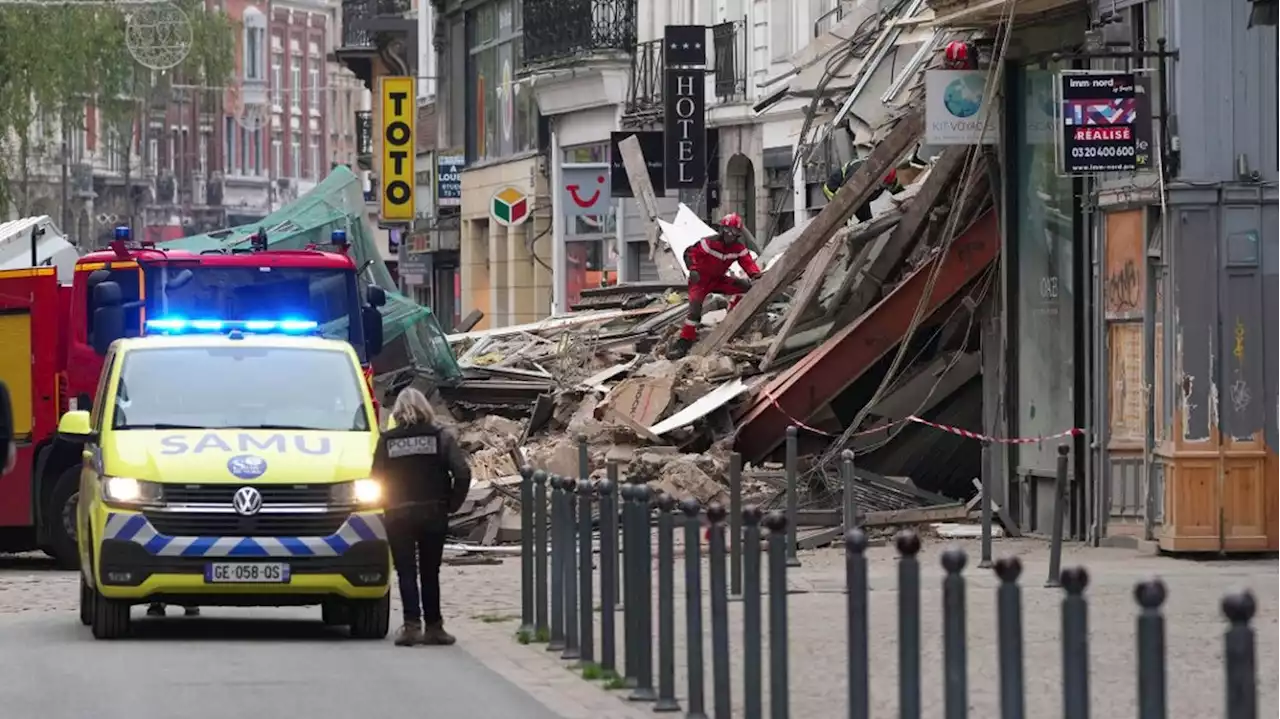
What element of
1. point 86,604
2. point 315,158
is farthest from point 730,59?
point 315,158

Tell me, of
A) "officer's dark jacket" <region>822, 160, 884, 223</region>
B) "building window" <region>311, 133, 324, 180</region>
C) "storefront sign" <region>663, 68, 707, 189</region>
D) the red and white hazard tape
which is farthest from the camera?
"building window" <region>311, 133, 324, 180</region>

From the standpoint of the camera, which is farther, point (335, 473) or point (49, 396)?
point (49, 396)

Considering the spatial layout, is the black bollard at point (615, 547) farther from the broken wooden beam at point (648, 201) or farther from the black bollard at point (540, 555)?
the broken wooden beam at point (648, 201)

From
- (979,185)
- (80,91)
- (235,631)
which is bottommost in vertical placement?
(235,631)

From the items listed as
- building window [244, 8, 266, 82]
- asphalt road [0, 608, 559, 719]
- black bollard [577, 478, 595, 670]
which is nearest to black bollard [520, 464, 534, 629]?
asphalt road [0, 608, 559, 719]

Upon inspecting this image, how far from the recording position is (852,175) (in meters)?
26.6

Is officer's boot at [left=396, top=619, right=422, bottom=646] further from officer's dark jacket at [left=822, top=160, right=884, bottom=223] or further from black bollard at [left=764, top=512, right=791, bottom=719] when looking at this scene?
officer's dark jacket at [left=822, top=160, right=884, bottom=223]

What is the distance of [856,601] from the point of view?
972 cm

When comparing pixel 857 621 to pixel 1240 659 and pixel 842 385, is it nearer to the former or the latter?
pixel 1240 659

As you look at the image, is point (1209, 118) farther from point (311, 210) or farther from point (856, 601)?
point (311, 210)

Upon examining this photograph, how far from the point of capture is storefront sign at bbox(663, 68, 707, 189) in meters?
41.5

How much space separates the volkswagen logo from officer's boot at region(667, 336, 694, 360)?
1276cm

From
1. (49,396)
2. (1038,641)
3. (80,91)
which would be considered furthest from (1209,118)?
(80,91)

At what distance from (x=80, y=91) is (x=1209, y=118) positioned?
50.8 meters
